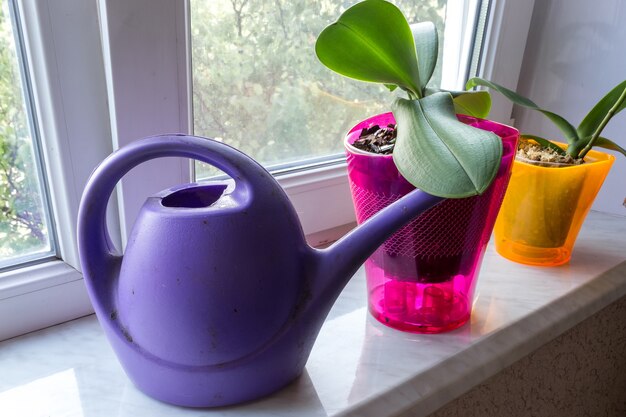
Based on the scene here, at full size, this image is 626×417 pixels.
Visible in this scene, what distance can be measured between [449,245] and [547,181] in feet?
0.68

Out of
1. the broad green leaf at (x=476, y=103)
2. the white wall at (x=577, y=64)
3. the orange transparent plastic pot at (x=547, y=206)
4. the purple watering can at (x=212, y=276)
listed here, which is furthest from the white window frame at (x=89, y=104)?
the white wall at (x=577, y=64)

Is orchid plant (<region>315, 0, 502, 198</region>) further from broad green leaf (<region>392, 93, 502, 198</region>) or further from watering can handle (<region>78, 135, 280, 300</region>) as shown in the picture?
watering can handle (<region>78, 135, 280, 300</region>)

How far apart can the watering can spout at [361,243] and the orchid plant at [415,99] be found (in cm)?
3

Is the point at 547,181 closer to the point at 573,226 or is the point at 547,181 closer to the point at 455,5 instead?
the point at 573,226

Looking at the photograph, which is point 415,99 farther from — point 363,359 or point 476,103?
point 363,359

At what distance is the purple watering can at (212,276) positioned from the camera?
39 centimetres

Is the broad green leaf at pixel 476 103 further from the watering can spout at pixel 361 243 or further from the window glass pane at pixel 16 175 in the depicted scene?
the window glass pane at pixel 16 175

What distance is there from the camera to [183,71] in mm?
549

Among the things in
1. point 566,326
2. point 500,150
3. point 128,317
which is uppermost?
point 500,150

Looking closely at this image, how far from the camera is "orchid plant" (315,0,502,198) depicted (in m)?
0.40

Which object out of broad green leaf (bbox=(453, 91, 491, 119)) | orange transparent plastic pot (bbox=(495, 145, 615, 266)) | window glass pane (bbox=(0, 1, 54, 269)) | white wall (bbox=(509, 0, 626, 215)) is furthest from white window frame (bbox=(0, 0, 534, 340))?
white wall (bbox=(509, 0, 626, 215))

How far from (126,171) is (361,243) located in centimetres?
18

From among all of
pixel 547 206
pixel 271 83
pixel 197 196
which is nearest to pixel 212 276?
pixel 197 196

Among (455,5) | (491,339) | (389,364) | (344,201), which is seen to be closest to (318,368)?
(389,364)
